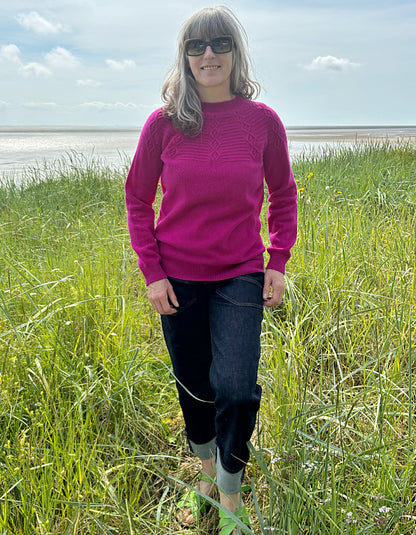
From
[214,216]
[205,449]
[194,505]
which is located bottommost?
[194,505]

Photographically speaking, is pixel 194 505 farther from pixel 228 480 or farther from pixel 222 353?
pixel 222 353

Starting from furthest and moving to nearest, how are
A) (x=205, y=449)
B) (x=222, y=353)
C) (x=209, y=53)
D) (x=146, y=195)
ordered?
1. (x=205, y=449)
2. (x=146, y=195)
3. (x=209, y=53)
4. (x=222, y=353)

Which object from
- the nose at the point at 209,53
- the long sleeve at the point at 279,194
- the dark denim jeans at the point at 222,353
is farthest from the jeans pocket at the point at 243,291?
the nose at the point at 209,53

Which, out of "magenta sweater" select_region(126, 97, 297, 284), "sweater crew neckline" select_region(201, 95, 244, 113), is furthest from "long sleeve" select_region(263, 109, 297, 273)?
"sweater crew neckline" select_region(201, 95, 244, 113)

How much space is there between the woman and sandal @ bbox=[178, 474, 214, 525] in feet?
0.50

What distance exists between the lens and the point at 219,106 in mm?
1576

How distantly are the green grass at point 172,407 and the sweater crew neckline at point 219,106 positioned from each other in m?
0.82

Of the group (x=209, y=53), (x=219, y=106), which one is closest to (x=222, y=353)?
(x=219, y=106)

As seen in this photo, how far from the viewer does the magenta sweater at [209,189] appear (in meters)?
1.50

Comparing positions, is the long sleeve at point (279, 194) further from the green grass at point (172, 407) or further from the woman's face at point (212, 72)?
the green grass at point (172, 407)

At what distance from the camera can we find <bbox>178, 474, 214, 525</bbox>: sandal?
1.65 m

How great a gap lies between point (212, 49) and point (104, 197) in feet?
16.6

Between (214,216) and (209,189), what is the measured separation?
90 millimetres

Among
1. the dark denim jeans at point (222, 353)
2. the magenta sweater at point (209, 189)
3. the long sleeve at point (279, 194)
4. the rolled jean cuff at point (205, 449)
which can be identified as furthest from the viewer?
the rolled jean cuff at point (205, 449)
